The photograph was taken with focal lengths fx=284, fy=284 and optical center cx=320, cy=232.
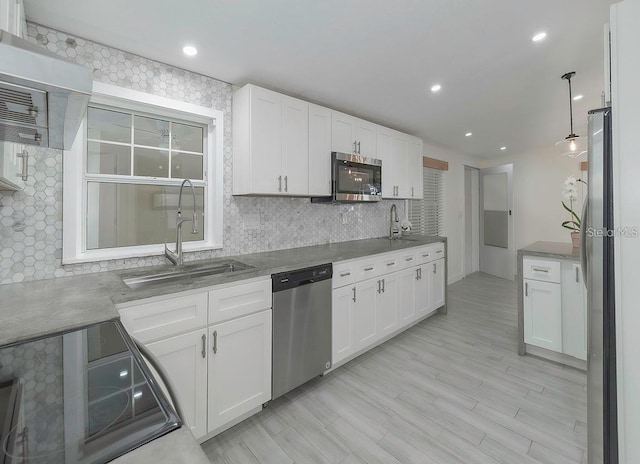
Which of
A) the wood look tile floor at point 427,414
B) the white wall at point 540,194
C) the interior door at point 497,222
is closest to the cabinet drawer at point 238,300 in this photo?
the wood look tile floor at point 427,414

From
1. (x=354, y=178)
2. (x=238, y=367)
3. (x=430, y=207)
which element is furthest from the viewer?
(x=430, y=207)

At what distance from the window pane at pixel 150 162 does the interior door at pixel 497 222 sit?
5.91 metres

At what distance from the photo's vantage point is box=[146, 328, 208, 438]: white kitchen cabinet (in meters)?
1.53

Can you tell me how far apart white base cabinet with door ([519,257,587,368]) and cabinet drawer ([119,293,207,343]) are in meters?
2.79

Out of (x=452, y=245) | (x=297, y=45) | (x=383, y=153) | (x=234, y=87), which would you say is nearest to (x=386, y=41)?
(x=297, y=45)

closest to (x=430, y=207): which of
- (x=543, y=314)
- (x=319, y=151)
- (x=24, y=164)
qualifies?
(x=543, y=314)

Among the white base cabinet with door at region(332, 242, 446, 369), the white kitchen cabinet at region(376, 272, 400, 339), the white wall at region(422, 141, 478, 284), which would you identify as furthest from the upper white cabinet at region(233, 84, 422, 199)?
the white wall at region(422, 141, 478, 284)

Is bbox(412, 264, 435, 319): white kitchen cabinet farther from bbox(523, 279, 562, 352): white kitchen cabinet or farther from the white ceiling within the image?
the white ceiling

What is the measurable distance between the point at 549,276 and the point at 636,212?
1.71 metres

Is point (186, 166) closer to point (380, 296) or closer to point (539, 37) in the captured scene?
point (380, 296)

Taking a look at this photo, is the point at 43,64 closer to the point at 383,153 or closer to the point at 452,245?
the point at 383,153

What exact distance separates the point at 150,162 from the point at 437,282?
132 inches

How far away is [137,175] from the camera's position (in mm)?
2064

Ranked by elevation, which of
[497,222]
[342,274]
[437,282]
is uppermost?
[497,222]
